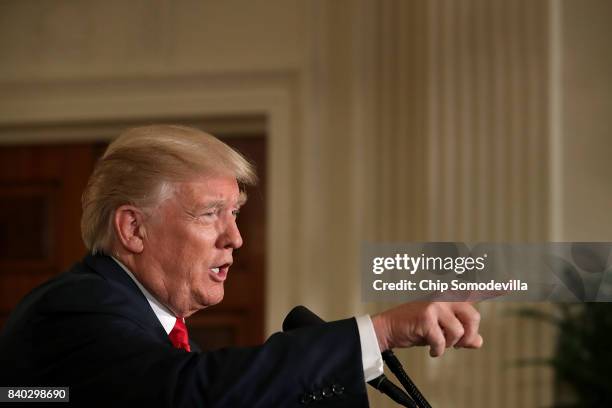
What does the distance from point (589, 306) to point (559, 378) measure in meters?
0.24

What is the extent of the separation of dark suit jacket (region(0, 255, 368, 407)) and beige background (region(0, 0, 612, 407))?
1841 millimetres

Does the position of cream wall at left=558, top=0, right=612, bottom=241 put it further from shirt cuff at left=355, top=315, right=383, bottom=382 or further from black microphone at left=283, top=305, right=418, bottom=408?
shirt cuff at left=355, top=315, right=383, bottom=382

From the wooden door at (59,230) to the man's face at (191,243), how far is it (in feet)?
6.91

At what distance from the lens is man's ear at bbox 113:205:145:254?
1.35 meters

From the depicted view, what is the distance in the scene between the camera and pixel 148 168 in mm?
1317

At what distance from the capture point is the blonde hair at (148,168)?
1.31 m

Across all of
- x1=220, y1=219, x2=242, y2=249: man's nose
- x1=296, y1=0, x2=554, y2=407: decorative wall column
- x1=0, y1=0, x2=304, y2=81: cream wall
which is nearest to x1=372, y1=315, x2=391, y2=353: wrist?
x1=220, y1=219, x2=242, y2=249: man's nose

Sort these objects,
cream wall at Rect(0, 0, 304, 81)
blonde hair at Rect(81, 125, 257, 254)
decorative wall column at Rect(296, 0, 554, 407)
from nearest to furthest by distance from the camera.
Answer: blonde hair at Rect(81, 125, 257, 254), decorative wall column at Rect(296, 0, 554, 407), cream wall at Rect(0, 0, 304, 81)

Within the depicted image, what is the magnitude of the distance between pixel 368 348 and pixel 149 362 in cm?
28

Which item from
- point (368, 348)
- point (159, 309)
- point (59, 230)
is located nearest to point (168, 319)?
point (159, 309)

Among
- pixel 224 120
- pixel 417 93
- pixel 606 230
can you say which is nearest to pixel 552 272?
pixel 606 230

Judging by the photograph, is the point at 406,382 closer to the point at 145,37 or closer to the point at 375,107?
the point at 375,107

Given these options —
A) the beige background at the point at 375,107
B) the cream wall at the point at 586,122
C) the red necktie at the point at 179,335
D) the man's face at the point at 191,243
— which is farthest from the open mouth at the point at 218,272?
the cream wall at the point at 586,122

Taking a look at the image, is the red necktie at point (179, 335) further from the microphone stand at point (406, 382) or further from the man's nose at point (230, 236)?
the microphone stand at point (406, 382)
